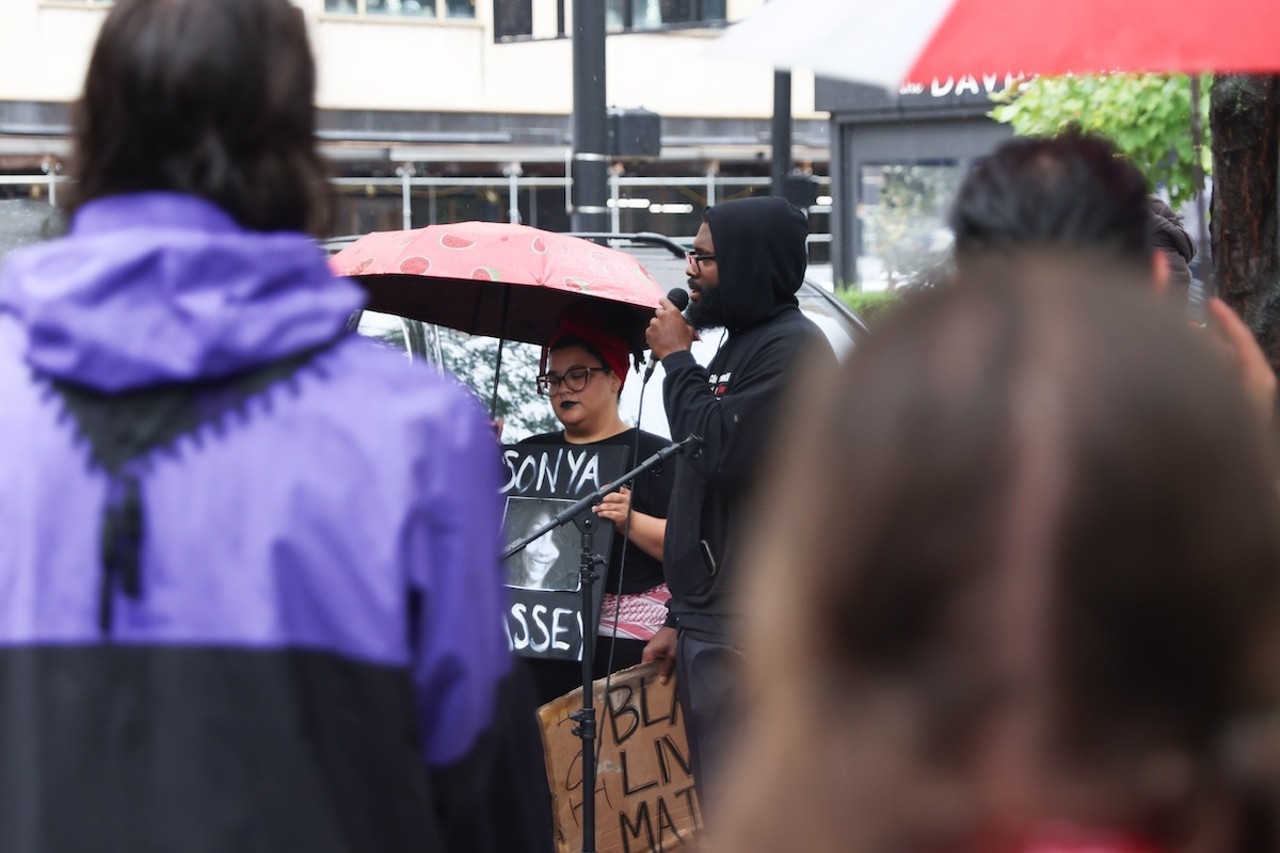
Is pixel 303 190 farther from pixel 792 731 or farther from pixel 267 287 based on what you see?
pixel 792 731

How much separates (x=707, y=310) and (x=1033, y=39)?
1.72 m

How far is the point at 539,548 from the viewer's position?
195 inches

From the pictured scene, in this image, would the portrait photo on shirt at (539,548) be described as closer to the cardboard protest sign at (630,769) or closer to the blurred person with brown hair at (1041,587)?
the cardboard protest sign at (630,769)

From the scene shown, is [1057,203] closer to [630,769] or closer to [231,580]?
[231,580]

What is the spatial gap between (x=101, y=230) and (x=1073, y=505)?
1.22 meters

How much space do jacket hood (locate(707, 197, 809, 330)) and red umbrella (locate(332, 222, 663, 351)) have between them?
528mm

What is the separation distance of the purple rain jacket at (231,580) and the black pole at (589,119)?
8467mm

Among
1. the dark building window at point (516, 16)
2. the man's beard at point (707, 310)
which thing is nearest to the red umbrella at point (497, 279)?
the man's beard at point (707, 310)

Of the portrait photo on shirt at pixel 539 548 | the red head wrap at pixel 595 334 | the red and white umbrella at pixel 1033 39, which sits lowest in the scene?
the portrait photo on shirt at pixel 539 548

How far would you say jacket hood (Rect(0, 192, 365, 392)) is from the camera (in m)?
1.64

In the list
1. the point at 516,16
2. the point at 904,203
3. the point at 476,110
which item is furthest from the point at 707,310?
the point at 476,110

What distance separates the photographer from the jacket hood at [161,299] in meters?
1.64

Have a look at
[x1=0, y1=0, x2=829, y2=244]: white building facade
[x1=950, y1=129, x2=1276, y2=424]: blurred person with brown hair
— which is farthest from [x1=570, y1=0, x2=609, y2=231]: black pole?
[x1=0, y1=0, x2=829, y2=244]: white building facade

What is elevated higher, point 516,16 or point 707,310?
point 516,16
